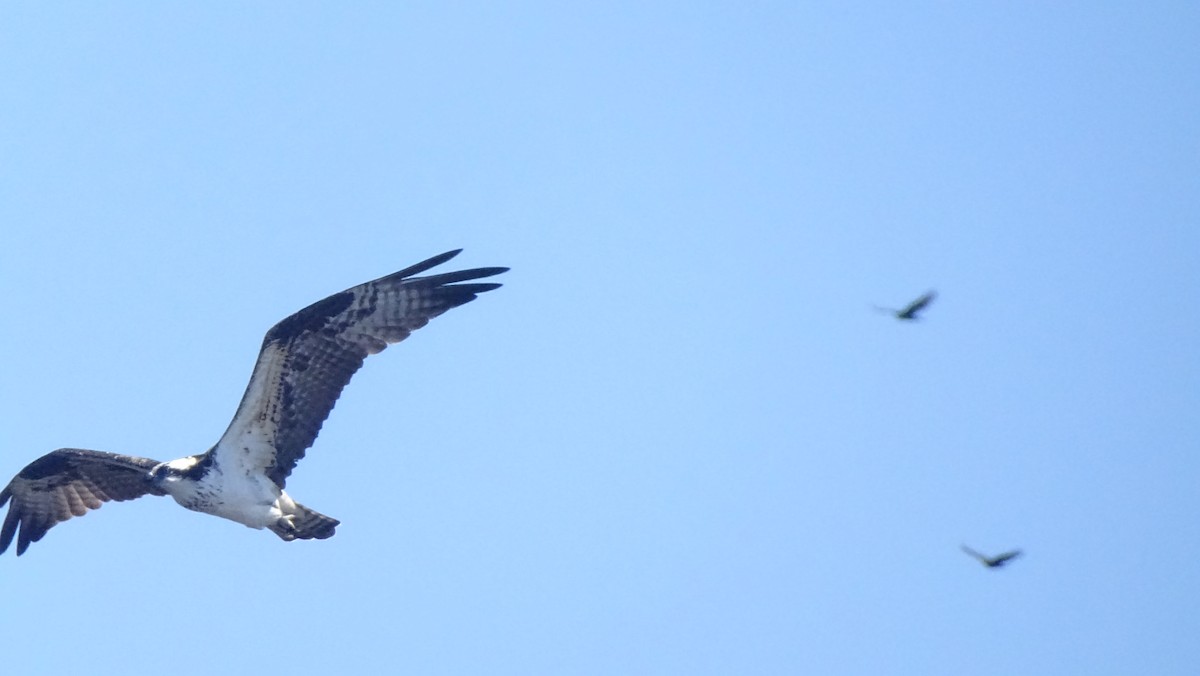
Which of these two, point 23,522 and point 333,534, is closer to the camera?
point 333,534

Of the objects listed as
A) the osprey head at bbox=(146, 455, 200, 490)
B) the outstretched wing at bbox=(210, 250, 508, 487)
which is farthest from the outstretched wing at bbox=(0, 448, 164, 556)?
the outstretched wing at bbox=(210, 250, 508, 487)

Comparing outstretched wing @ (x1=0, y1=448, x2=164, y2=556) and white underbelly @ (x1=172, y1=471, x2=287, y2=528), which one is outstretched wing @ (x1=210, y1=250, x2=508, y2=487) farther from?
outstretched wing @ (x1=0, y1=448, x2=164, y2=556)

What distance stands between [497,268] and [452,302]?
0.50 meters

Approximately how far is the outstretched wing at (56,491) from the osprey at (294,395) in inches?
37.4

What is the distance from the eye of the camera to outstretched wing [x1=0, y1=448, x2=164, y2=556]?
13.8 meters

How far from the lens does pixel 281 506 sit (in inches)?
498

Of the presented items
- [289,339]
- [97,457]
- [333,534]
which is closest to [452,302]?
[289,339]

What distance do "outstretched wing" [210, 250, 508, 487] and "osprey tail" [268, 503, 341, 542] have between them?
0.47 m

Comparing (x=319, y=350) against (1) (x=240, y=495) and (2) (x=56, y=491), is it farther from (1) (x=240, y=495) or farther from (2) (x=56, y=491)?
(2) (x=56, y=491)

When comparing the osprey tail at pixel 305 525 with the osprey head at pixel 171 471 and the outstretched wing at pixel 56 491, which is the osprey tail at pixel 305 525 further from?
the outstretched wing at pixel 56 491

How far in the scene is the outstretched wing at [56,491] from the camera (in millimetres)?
13758

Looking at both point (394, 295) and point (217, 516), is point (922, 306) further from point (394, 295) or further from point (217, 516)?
point (217, 516)

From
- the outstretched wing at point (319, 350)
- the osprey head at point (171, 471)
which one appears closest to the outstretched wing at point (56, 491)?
the osprey head at point (171, 471)

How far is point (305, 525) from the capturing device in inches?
498
